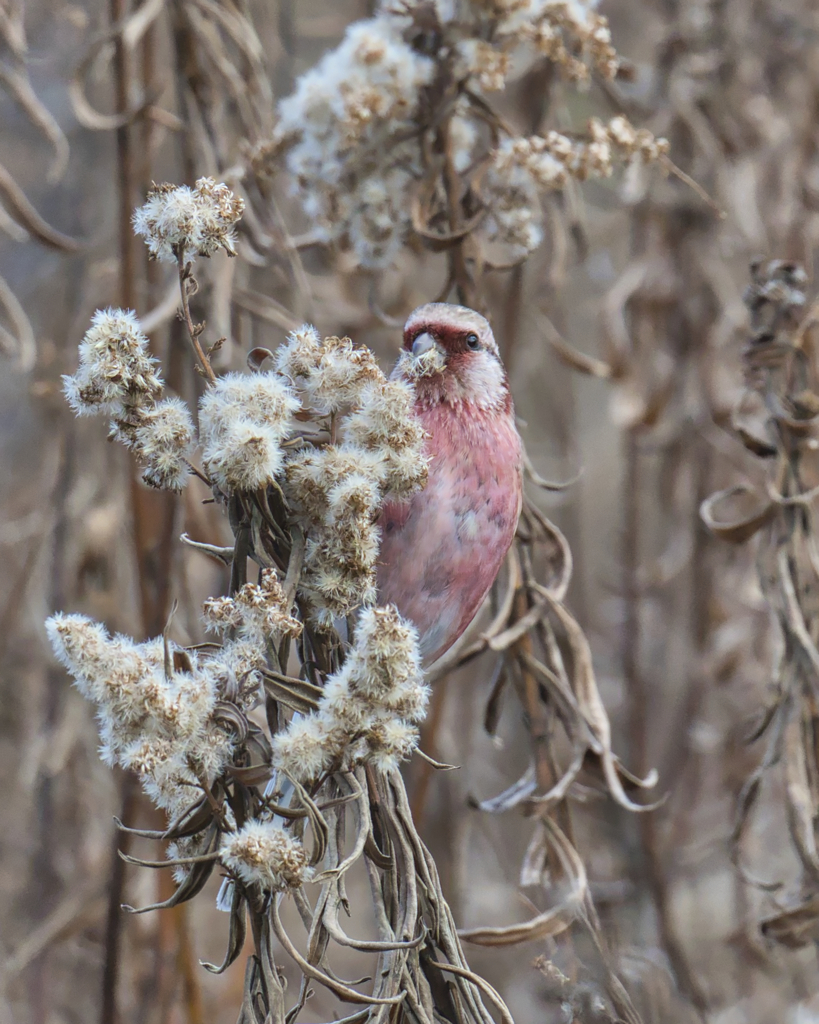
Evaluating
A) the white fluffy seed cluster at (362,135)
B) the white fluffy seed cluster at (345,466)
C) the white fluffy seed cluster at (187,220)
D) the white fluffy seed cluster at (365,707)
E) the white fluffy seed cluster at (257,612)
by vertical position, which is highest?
the white fluffy seed cluster at (362,135)

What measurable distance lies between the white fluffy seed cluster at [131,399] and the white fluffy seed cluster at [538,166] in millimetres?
748

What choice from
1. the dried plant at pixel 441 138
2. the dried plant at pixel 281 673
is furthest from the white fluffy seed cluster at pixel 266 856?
the dried plant at pixel 441 138

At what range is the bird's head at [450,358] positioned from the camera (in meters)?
1.28

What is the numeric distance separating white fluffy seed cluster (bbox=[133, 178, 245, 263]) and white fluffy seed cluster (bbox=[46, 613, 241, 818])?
0.29 metres

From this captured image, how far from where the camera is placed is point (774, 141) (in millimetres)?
2590

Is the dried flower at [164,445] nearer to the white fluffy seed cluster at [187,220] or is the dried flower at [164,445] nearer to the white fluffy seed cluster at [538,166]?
the white fluffy seed cluster at [187,220]

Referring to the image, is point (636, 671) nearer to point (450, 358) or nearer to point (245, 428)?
point (450, 358)

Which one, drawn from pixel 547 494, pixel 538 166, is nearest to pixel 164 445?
pixel 538 166

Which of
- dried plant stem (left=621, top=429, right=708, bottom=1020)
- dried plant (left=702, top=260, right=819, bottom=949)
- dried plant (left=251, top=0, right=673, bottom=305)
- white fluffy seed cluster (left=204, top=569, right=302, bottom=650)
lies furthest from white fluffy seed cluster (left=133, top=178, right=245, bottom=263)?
dried plant stem (left=621, top=429, right=708, bottom=1020)

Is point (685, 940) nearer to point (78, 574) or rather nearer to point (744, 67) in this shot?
point (78, 574)

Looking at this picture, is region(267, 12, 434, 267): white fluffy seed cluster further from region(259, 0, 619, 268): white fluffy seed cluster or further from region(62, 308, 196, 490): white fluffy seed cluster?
region(62, 308, 196, 490): white fluffy seed cluster

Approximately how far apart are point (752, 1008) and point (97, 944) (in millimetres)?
1506

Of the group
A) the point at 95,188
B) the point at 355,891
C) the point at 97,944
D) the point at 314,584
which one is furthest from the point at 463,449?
the point at 355,891

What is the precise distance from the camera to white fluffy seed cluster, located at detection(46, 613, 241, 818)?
730mm
